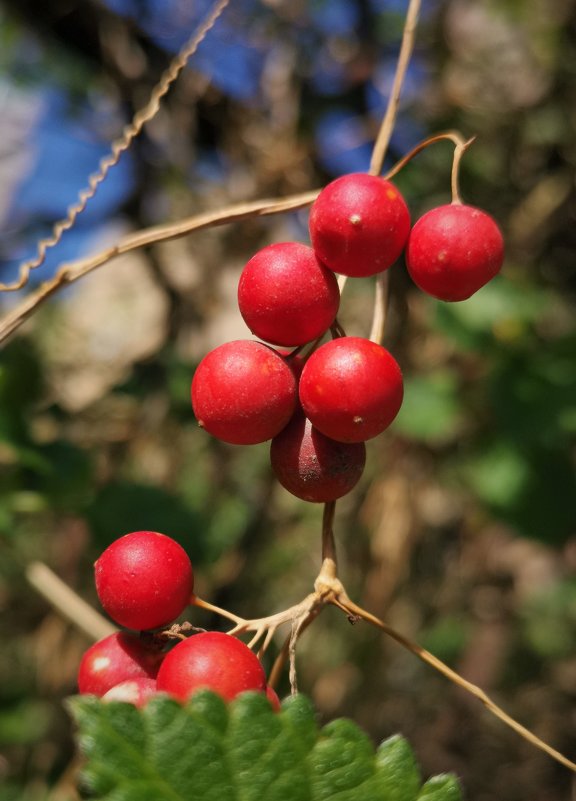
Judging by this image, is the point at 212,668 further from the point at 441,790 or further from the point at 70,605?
the point at 70,605

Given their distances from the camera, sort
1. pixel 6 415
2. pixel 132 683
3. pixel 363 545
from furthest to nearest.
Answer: pixel 363 545
pixel 6 415
pixel 132 683

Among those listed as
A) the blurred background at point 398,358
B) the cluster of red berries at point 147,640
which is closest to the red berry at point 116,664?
the cluster of red berries at point 147,640

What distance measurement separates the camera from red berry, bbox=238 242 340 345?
523 mm

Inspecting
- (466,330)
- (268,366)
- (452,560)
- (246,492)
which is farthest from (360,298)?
(268,366)

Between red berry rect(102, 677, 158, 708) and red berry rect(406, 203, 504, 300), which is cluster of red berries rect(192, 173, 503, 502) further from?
red berry rect(102, 677, 158, 708)

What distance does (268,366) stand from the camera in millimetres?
521

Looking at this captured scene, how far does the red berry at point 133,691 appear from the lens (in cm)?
50

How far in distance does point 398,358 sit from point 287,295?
3.45 ft

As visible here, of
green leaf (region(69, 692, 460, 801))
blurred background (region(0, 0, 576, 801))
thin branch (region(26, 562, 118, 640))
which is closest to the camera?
green leaf (region(69, 692, 460, 801))

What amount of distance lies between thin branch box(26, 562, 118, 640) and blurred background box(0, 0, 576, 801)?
13.6 inches

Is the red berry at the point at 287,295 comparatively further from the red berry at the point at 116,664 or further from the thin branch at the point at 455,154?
the red berry at the point at 116,664

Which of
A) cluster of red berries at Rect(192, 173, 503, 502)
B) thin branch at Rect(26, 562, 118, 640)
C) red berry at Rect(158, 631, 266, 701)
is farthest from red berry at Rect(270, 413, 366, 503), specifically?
thin branch at Rect(26, 562, 118, 640)

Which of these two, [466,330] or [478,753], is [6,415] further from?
[478,753]

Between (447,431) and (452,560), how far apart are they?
362 mm
